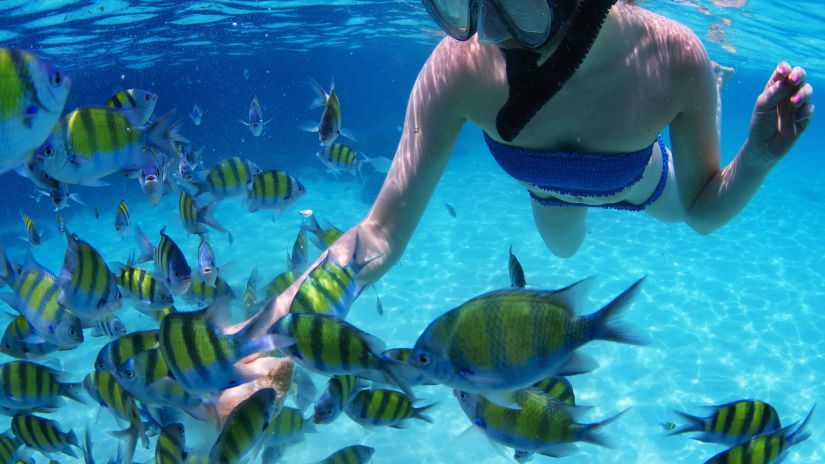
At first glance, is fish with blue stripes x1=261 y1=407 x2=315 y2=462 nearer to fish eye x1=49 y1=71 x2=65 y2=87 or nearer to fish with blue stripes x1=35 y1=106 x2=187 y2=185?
fish with blue stripes x1=35 y1=106 x2=187 y2=185

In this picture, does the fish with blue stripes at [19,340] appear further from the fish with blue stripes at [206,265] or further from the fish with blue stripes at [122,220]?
the fish with blue stripes at [122,220]

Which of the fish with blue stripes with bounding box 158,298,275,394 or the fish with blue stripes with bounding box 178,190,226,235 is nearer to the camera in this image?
the fish with blue stripes with bounding box 158,298,275,394

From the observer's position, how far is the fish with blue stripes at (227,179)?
474cm

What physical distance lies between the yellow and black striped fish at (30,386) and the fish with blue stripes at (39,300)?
0.81 ft

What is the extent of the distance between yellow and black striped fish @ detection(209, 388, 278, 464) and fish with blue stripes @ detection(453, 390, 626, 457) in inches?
33.5

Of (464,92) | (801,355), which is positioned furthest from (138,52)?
(801,355)

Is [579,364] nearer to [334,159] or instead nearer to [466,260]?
[334,159]

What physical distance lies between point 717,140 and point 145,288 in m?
4.02

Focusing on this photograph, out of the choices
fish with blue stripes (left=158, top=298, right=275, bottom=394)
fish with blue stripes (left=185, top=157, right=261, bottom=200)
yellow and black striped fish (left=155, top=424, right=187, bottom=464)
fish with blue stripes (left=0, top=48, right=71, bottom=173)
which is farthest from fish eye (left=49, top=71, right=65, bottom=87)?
fish with blue stripes (left=185, top=157, right=261, bottom=200)

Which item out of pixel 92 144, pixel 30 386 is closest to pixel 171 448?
pixel 92 144

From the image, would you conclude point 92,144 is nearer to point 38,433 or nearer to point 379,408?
point 379,408

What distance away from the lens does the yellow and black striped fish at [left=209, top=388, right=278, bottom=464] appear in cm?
164

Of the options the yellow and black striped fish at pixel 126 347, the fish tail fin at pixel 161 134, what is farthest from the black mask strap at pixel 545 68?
the yellow and black striped fish at pixel 126 347

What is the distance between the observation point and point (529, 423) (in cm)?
204
